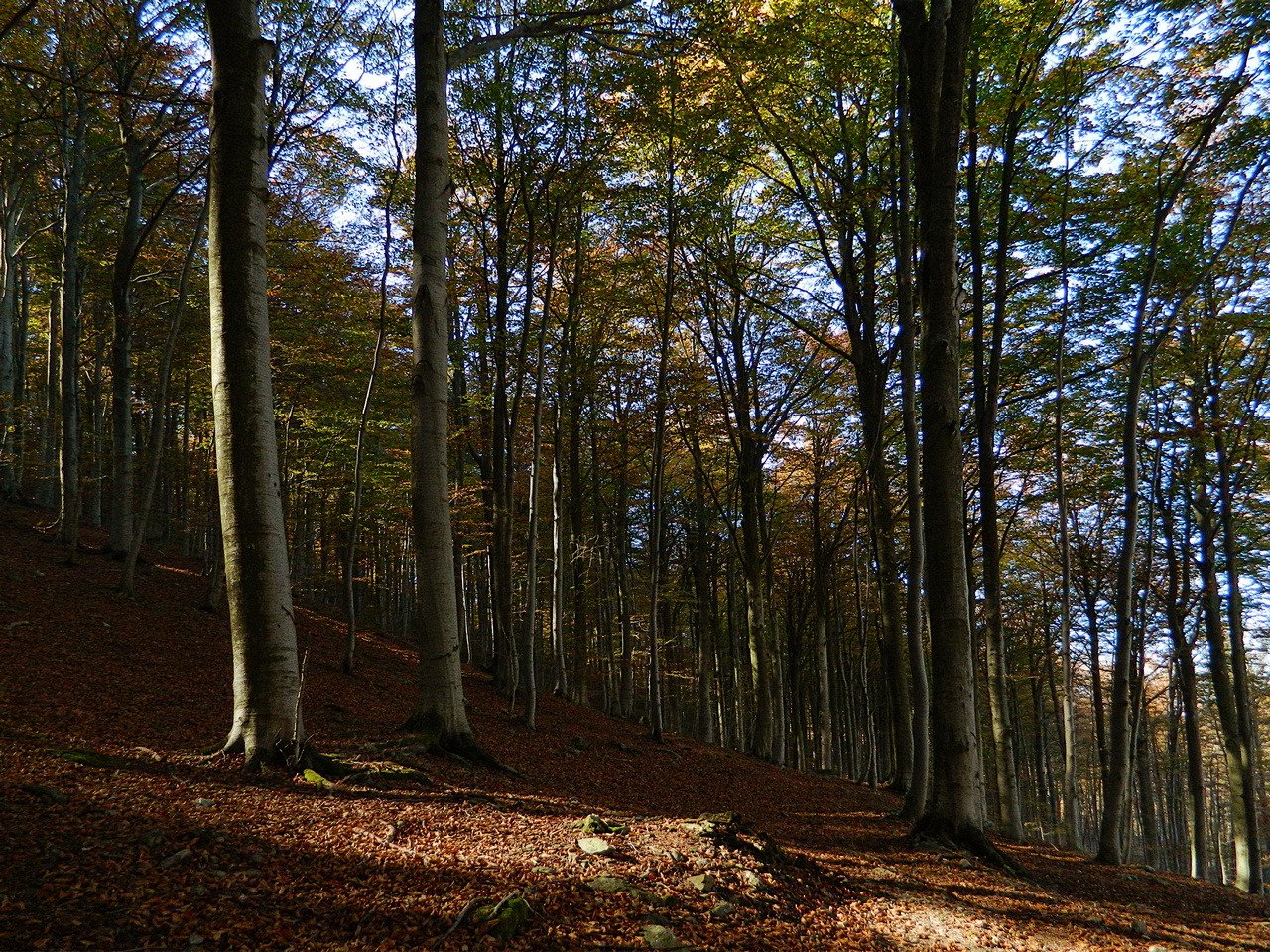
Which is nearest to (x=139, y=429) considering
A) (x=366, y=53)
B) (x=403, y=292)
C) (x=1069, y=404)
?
(x=403, y=292)

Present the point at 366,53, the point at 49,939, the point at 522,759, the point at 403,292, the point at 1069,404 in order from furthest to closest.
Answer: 1. the point at 403,292
2. the point at 1069,404
3. the point at 366,53
4. the point at 522,759
5. the point at 49,939

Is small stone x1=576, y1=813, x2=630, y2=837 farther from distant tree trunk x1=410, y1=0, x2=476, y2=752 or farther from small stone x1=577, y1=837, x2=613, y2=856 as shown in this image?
distant tree trunk x1=410, y1=0, x2=476, y2=752

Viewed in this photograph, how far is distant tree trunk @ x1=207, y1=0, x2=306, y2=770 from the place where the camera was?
474cm

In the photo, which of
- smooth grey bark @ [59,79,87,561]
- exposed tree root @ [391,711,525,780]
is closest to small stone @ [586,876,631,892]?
exposed tree root @ [391,711,525,780]

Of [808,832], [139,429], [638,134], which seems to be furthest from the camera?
[139,429]

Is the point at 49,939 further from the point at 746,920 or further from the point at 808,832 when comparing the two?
the point at 808,832

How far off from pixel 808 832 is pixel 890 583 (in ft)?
16.8

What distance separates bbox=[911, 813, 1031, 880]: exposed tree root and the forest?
4 centimetres

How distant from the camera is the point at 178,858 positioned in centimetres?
309

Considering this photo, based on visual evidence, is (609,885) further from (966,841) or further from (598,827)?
(966,841)

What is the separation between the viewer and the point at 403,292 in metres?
16.8

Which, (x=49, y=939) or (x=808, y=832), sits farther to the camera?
(x=808, y=832)

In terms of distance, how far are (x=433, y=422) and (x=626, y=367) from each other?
11528mm

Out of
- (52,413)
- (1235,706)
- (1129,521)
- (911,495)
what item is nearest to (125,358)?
(52,413)
